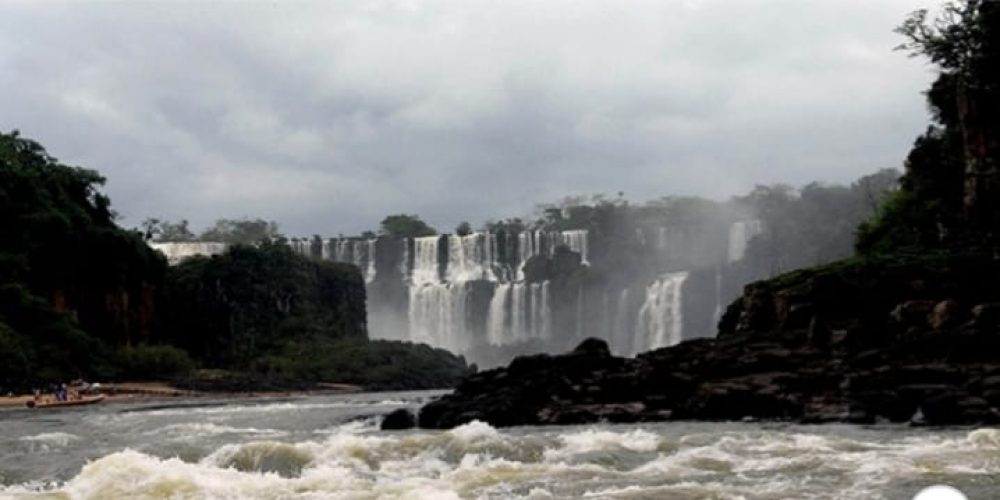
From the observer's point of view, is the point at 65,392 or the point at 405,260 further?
the point at 405,260

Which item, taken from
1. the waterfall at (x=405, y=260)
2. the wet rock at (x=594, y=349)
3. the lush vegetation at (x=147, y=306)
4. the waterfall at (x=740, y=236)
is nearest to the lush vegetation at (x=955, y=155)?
the wet rock at (x=594, y=349)

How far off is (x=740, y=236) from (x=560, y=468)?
101 m

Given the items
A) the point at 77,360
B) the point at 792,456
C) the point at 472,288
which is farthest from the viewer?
the point at 472,288

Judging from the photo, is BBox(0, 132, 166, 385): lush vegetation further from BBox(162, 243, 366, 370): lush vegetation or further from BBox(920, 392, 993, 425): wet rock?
BBox(920, 392, 993, 425): wet rock

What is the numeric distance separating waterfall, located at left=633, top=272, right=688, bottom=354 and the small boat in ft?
163

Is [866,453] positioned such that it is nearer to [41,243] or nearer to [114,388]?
[114,388]

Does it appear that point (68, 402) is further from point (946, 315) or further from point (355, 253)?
point (355, 253)

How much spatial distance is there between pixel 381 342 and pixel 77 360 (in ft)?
102

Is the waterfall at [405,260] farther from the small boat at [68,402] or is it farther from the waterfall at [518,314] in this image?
the small boat at [68,402]

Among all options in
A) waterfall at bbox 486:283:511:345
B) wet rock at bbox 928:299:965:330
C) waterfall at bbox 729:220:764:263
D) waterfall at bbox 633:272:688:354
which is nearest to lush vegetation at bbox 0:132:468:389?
waterfall at bbox 486:283:511:345

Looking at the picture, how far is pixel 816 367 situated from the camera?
112 feet

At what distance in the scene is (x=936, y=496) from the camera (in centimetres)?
570

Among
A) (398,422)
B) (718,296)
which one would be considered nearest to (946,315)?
(398,422)

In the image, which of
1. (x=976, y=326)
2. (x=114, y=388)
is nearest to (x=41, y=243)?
(x=114, y=388)
